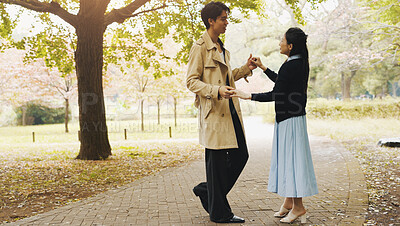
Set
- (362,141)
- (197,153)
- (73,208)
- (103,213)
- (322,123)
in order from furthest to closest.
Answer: (322,123), (362,141), (197,153), (73,208), (103,213)

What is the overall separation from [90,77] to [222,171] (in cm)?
652

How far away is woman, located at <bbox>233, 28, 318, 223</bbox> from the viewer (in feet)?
12.1

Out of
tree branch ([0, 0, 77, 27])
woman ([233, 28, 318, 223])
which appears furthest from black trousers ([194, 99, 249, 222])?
tree branch ([0, 0, 77, 27])

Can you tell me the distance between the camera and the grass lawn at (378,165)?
4238mm

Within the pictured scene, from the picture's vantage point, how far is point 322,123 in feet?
66.0

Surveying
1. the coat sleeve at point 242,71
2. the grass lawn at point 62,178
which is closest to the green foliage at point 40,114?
the grass lawn at point 62,178

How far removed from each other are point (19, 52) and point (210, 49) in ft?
74.0

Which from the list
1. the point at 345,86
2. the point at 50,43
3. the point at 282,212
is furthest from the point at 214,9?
the point at 345,86

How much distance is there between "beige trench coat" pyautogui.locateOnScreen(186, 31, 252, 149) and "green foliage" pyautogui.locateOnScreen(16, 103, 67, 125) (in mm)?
31973

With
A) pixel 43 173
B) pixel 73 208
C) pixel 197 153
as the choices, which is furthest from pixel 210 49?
pixel 197 153

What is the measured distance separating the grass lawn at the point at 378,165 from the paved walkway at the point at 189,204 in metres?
0.16

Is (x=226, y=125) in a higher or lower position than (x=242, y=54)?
lower

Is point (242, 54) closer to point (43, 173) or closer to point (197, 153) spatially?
point (197, 153)

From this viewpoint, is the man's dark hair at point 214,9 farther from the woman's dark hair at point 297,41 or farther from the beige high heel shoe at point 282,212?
the beige high heel shoe at point 282,212
